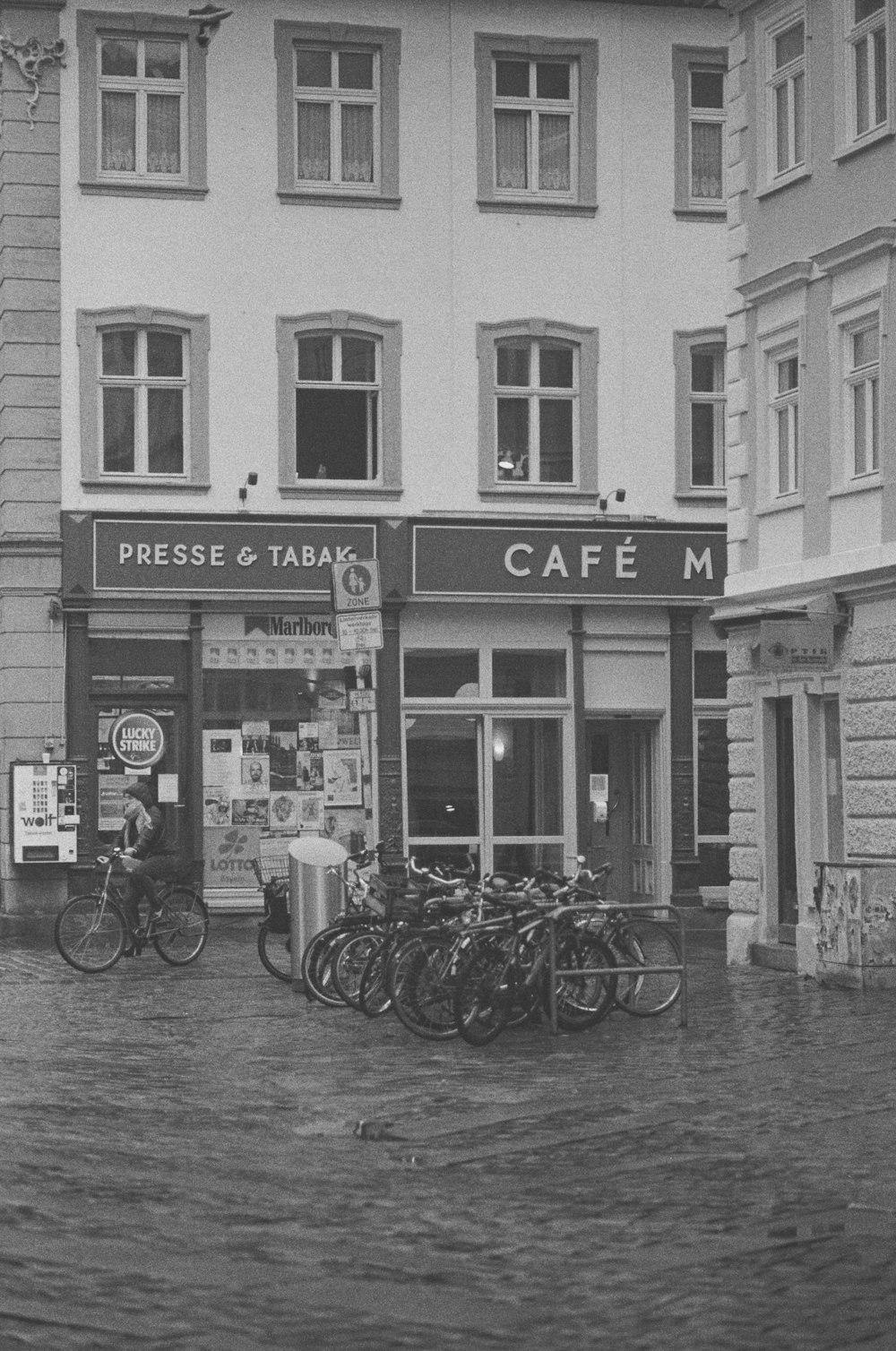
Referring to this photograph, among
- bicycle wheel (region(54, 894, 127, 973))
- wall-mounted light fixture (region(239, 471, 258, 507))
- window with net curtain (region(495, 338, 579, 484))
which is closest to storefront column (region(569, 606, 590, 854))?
window with net curtain (region(495, 338, 579, 484))

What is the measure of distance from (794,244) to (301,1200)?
46.5 feet

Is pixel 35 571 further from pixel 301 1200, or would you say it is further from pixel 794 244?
pixel 301 1200

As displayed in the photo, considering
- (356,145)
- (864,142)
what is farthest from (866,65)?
(356,145)

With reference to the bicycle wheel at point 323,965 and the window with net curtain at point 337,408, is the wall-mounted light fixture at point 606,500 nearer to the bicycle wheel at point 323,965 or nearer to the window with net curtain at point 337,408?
the window with net curtain at point 337,408

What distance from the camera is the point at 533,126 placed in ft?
98.0

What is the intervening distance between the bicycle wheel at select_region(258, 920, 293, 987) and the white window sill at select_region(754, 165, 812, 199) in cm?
813

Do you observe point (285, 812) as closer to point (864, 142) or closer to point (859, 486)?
point (859, 486)

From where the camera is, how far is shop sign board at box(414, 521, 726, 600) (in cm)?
2922

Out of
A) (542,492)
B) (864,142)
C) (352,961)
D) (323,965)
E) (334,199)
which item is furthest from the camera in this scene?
(542,492)

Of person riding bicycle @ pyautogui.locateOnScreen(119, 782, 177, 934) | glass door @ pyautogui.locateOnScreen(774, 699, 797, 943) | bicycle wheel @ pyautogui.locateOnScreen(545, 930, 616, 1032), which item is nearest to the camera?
bicycle wheel @ pyautogui.locateOnScreen(545, 930, 616, 1032)

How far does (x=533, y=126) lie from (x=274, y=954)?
42.1ft

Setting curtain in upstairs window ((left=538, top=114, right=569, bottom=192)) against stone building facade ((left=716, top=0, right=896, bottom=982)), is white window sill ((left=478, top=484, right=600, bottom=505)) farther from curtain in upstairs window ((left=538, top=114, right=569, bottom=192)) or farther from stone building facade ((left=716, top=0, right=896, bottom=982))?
stone building facade ((left=716, top=0, right=896, bottom=982))

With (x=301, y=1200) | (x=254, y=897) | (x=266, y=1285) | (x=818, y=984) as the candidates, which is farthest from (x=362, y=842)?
(x=266, y=1285)

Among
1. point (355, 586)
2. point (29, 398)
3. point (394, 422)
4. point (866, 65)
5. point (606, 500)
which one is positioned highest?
point (866, 65)
